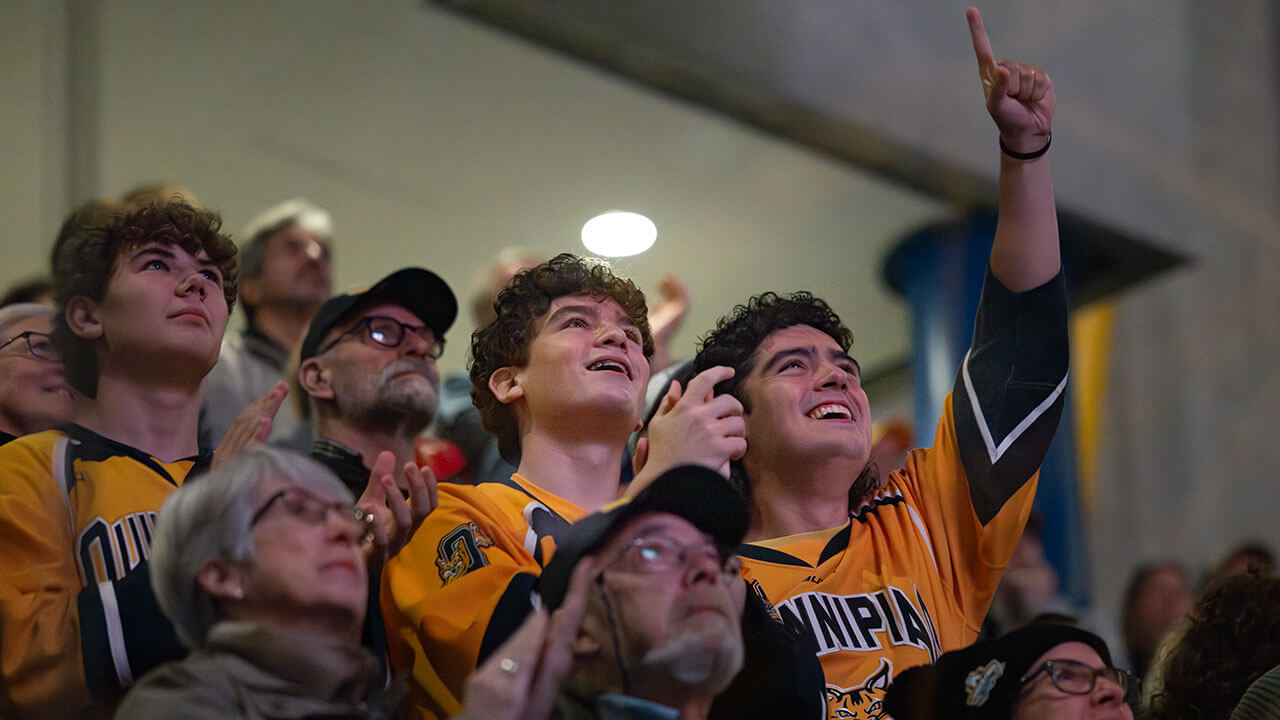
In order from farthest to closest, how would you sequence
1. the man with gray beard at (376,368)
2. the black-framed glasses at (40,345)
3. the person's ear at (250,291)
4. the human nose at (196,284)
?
the person's ear at (250,291) < the man with gray beard at (376,368) < the black-framed glasses at (40,345) < the human nose at (196,284)

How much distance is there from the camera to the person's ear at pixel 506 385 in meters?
2.53

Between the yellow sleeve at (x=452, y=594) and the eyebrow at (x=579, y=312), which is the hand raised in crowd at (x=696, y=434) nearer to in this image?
the yellow sleeve at (x=452, y=594)

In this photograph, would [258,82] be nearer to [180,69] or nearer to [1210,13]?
[180,69]

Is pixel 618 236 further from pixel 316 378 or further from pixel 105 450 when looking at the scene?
pixel 105 450

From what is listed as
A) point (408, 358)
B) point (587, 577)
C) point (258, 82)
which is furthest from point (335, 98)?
point (587, 577)

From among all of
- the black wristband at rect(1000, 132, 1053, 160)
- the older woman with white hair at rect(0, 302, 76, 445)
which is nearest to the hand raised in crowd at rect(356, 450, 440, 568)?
the older woman with white hair at rect(0, 302, 76, 445)

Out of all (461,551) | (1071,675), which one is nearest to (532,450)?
(461,551)

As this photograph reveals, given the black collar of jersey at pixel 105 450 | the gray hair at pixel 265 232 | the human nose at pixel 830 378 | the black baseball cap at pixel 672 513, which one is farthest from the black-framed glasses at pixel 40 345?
the human nose at pixel 830 378

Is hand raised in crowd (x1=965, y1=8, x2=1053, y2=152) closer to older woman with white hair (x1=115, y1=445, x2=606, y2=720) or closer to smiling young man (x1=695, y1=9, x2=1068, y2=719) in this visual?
smiling young man (x1=695, y1=9, x2=1068, y2=719)

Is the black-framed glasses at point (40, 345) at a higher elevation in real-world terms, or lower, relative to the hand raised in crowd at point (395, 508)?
higher

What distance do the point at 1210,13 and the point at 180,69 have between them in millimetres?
5945

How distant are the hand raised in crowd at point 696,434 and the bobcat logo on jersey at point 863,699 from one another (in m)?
0.42

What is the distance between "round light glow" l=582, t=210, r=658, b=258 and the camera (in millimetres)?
2969

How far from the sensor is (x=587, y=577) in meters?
1.78
